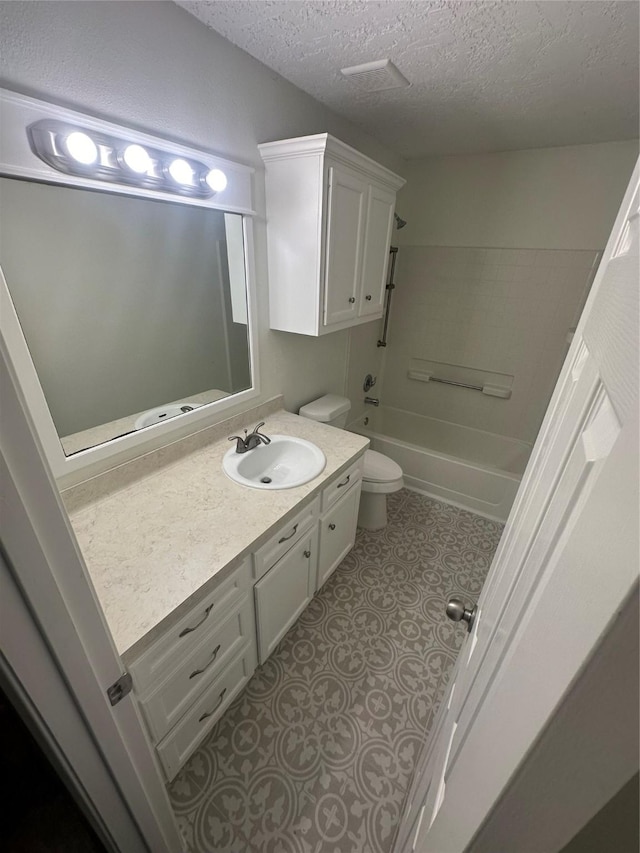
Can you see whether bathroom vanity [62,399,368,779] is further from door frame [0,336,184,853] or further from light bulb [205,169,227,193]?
light bulb [205,169,227,193]

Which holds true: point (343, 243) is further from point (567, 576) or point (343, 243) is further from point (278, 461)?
point (567, 576)

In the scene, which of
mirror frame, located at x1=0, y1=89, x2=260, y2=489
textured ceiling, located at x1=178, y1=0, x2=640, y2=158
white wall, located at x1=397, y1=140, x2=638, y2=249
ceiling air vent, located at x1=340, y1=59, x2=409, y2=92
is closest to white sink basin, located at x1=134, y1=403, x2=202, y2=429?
mirror frame, located at x1=0, y1=89, x2=260, y2=489

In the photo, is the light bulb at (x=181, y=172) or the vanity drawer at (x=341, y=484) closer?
the light bulb at (x=181, y=172)

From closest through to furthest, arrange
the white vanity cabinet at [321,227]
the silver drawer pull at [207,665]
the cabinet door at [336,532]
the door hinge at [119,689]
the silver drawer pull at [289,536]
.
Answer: the door hinge at [119,689] → the silver drawer pull at [207,665] → the silver drawer pull at [289,536] → the white vanity cabinet at [321,227] → the cabinet door at [336,532]

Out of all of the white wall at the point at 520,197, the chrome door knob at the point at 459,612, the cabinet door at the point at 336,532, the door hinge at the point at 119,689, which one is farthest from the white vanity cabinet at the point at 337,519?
the white wall at the point at 520,197

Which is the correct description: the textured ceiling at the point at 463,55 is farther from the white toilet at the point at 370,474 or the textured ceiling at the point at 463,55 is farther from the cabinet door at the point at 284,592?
the cabinet door at the point at 284,592

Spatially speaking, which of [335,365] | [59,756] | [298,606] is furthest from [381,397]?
[59,756]

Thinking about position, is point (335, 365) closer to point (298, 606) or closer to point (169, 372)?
point (169, 372)

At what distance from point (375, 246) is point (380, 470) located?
1321 millimetres

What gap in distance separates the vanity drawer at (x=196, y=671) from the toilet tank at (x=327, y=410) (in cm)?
107

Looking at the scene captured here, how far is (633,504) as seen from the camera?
19cm

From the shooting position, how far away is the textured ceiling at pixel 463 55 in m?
0.98

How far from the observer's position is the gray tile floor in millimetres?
1078

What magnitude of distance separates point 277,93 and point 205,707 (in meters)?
2.35
